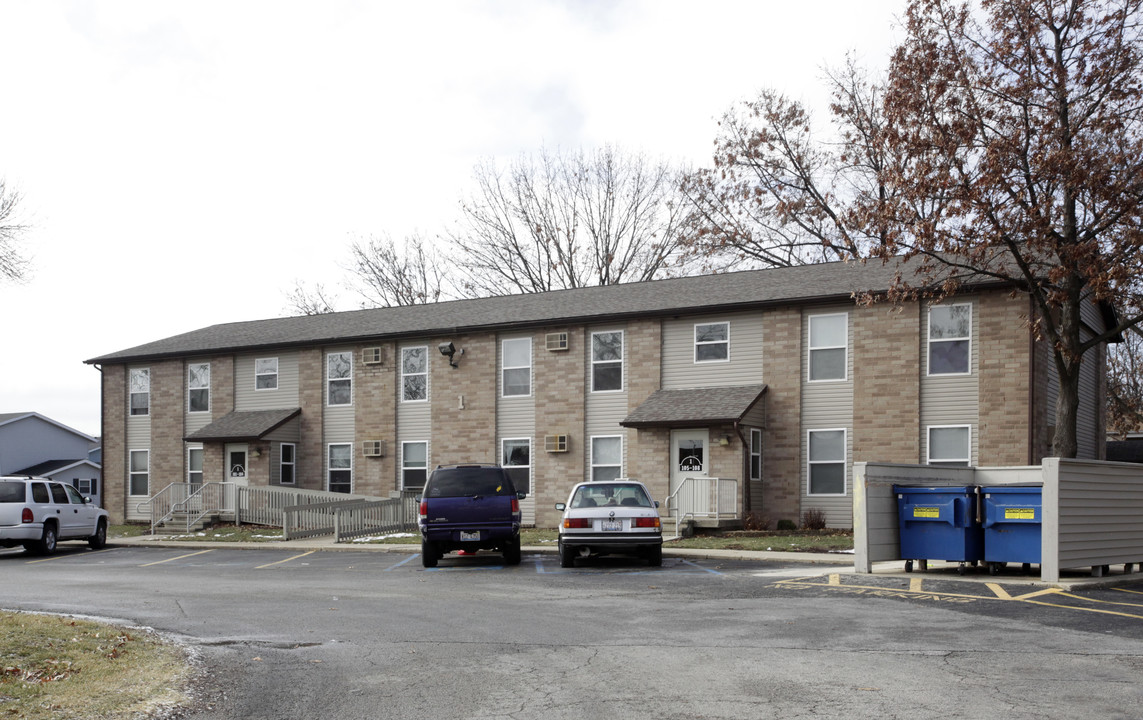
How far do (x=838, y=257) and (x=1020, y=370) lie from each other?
1665 centimetres

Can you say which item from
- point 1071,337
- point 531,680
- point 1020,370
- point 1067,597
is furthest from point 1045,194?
point 531,680

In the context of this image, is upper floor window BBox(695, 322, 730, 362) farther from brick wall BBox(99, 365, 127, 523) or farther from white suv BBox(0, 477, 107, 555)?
brick wall BBox(99, 365, 127, 523)

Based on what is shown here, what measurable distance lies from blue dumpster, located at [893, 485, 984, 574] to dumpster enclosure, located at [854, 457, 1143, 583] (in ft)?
0.80

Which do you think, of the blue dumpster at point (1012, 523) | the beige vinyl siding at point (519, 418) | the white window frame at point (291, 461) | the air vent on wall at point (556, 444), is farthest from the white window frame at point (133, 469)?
the blue dumpster at point (1012, 523)

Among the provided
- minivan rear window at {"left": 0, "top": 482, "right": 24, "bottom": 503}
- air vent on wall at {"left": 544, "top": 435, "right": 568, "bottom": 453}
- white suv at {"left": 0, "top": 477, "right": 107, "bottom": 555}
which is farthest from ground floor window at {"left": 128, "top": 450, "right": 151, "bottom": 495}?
air vent on wall at {"left": 544, "top": 435, "right": 568, "bottom": 453}

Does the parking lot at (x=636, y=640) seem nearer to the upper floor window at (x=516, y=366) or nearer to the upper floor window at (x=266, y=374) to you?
the upper floor window at (x=516, y=366)

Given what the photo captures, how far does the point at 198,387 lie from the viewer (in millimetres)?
34656

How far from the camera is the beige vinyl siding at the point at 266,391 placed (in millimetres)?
32938

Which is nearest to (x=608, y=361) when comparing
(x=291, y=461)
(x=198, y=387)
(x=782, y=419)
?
(x=782, y=419)

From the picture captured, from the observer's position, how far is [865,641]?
9.85 metres

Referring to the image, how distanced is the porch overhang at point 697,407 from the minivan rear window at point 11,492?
527 inches

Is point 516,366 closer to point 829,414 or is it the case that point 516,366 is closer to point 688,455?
point 688,455

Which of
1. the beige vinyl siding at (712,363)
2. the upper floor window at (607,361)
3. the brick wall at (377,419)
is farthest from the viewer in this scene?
the brick wall at (377,419)

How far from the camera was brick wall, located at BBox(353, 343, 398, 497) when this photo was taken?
30984 mm
